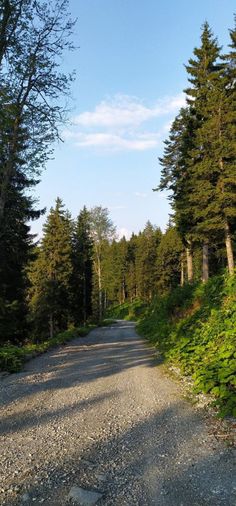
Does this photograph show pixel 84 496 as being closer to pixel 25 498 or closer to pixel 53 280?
pixel 25 498

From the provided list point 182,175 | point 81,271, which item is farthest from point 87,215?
point 182,175

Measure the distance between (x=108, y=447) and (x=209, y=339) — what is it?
6.51 metres

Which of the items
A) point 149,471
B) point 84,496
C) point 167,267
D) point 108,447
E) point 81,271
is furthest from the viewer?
point 167,267

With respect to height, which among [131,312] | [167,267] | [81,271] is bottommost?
[131,312]

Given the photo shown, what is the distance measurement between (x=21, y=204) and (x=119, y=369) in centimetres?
899

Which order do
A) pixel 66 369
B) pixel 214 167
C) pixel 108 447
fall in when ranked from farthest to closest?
pixel 214 167, pixel 66 369, pixel 108 447

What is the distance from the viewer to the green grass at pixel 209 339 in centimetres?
715

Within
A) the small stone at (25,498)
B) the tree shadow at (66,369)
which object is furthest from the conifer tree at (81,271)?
the small stone at (25,498)

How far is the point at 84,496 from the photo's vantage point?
356 cm

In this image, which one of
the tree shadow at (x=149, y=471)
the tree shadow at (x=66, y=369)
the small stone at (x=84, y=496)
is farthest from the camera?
the tree shadow at (x=66, y=369)

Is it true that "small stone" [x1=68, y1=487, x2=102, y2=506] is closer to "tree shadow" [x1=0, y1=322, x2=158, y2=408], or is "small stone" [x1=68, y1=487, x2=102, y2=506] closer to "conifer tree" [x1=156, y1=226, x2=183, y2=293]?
"tree shadow" [x1=0, y1=322, x2=158, y2=408]

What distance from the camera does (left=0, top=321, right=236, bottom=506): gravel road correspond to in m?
3.69

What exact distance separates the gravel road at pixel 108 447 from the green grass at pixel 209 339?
25.0 inches

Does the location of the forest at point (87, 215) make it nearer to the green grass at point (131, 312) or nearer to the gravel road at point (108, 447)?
the gravel road at point (108, 447)
